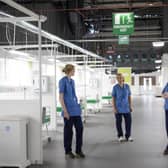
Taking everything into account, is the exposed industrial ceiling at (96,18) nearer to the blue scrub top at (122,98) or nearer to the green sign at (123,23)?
the green sign at (123,23)

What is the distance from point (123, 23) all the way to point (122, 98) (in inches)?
225

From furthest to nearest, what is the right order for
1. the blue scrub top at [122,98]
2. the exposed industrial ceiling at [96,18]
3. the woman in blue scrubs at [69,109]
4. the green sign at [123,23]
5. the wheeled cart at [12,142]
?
1. the exposed industrial ceiling at [96,18]
2. the green sign at [123,23]
3. the blue scrub top at [122,98]
4. the woman in blue scrubs at [69,109]
5. the wheeled cart at [12,142]

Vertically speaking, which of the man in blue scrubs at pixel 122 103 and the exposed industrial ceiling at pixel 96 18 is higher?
the exposed industrial ceiling at pixel 96 18

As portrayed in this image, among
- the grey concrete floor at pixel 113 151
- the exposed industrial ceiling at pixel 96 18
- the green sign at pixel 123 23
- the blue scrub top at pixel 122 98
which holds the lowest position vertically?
the grey concrete floor at pixel 113 151

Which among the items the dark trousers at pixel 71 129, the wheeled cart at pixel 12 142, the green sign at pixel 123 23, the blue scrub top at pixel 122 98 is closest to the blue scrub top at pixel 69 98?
the dark trousers at pixel 71 129

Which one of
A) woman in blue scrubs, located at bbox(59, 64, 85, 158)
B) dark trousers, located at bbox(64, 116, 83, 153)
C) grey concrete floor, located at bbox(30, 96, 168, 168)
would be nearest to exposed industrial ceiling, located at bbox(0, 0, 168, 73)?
grey concrete floor, located at bbox(30, 96, 168, 168)

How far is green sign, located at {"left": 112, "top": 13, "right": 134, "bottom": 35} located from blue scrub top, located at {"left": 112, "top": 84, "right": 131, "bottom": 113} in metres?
5.31

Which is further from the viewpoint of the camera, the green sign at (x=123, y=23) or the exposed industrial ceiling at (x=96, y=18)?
the exposed industrial ceiling at (x=96, y=18)

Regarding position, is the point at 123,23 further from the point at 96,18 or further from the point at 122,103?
the point at 122,103

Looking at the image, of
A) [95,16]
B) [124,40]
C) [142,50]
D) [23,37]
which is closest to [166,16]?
[124,40]

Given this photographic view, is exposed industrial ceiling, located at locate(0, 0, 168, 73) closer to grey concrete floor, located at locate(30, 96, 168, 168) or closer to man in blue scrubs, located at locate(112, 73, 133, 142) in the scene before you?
grey concrete floor, located at locate(30, 96, 168, 168)

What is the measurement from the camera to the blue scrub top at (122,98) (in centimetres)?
789

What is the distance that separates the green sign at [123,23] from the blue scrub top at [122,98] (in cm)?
531

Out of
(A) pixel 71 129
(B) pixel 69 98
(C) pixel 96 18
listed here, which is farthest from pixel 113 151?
(C) pixel 96 18
